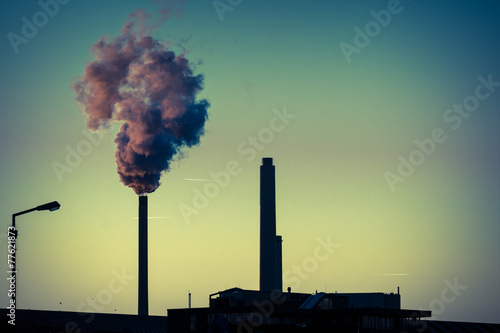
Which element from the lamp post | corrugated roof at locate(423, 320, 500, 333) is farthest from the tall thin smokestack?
the lamp post

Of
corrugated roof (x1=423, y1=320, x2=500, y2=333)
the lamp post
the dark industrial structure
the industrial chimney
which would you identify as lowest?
corrugated roof (x1=423, y1=320, x2=500, y2=333)

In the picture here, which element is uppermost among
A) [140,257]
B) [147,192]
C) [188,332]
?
[147,192]

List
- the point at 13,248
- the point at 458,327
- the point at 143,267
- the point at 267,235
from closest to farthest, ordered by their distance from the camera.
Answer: the point at 13,248
the point at 458,327
the point at 143,267
the point at 267,235

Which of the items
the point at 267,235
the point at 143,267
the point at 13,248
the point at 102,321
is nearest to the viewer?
the point at 13,248

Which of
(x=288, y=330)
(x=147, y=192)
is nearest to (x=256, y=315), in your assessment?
(x=288, y=330)

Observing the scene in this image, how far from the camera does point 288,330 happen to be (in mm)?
78312

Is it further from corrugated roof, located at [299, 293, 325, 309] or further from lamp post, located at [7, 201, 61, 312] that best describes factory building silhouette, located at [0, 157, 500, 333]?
lamp post, located at [7, 201, 61, 312]

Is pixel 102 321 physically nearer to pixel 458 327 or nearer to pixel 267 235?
pixel 267 235

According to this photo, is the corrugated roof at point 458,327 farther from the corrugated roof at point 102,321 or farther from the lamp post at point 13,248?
the lamp post at point 13,248

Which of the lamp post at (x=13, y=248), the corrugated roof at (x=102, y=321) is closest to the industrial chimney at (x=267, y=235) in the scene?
the corrugated roof at (x=102, y=321)

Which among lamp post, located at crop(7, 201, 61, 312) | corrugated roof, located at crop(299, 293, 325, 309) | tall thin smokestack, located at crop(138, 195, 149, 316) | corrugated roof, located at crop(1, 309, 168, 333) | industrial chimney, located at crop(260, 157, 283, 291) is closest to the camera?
lamp post, located at crop(7, 201, 61, 312)

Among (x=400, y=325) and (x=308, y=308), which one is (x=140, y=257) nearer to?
(x=308, y=308)

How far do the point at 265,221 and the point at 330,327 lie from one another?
4764cm

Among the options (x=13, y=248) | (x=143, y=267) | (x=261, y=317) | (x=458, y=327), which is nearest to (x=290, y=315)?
(x=261, y=317)
